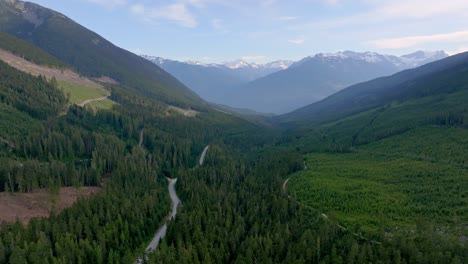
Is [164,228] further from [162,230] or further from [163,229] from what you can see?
[162,230]

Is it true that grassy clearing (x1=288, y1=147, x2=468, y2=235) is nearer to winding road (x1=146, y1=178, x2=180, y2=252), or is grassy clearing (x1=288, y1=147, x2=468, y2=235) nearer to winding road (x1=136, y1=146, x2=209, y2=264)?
winding road (x1=146, y1=178, x2=180, y2=252)

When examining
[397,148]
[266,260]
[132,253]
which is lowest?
[132,253]

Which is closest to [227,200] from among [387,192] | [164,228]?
[164,228]

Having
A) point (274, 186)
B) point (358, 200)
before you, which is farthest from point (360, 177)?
point (274, 186)

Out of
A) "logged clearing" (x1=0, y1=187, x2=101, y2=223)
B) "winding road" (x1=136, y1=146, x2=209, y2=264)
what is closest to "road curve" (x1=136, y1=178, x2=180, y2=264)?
"winding road" (x1=136, y1=146, x2=209, y2=264)

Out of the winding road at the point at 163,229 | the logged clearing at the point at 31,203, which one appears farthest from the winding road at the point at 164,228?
the logged clearing at the point at 31,203

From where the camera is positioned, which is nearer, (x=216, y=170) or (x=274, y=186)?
(x=274, y=186)

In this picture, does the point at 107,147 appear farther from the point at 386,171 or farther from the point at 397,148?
the point at 397,148
